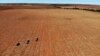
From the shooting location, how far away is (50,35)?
17.5 meters

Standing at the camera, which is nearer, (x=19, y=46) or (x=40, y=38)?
(x=19, y=46)

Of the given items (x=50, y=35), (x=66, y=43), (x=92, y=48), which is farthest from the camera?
(x=50, y=35)

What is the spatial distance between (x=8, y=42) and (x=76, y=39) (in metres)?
4.49

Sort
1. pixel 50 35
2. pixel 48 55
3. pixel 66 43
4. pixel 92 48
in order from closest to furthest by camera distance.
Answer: pixel 48 55, pixel 92 48, pixel 66 43, pixel 50 35

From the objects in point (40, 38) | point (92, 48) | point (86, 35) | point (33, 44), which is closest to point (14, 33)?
point (40, 38)

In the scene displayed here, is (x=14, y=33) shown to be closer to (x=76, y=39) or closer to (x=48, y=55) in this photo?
(x=76, y=39)

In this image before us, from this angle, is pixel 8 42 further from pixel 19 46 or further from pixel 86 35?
pixel 86 35

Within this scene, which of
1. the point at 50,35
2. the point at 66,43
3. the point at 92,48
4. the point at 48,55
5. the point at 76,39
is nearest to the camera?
the point at 48,55

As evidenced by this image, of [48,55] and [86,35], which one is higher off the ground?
[48,55]

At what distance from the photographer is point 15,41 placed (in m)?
15.1

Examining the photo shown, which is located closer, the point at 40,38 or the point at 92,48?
the point at 92,48

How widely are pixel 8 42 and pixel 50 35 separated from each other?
12.2ft

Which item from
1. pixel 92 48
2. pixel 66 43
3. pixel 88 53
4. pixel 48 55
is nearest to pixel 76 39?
pixel 66 43

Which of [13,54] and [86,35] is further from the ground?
[13,54]
